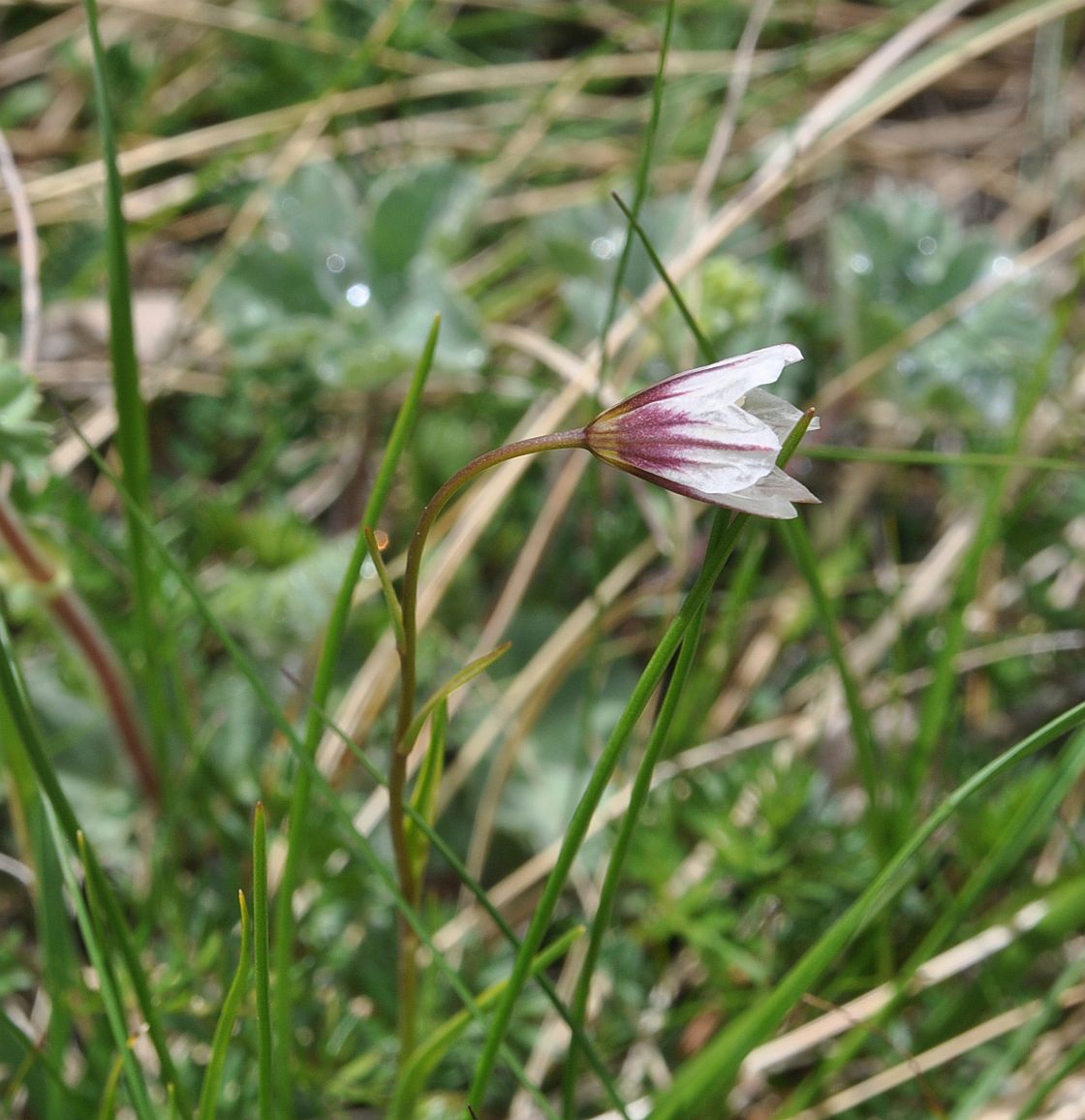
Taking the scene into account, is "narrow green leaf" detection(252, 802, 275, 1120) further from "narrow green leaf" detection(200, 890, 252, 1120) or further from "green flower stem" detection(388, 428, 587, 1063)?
"green flower stem" detection(388, 428, 587, 1063)

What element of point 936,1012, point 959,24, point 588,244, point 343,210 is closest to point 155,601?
point 343,210

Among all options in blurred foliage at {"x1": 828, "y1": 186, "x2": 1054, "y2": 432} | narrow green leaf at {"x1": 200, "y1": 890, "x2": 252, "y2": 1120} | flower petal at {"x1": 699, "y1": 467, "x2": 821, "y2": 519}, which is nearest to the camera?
flower petal at {"x1": 699, "y1": 467, "x2": 821, "y2": 519}

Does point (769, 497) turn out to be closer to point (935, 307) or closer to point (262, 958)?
point (262, 958)

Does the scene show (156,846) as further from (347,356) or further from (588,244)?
(588,244)

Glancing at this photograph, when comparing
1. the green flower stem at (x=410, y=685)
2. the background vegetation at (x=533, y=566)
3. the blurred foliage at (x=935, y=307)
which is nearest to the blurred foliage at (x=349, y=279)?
the background vegetation at (x=533, y=566)

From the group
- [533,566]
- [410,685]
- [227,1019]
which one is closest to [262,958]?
[227,1019]

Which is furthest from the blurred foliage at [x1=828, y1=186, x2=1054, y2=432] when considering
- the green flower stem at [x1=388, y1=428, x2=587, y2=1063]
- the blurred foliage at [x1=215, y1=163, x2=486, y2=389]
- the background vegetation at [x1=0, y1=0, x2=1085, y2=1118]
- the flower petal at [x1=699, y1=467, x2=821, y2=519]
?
the flower petal at [x1=699, y1=467, x2=821, y2=519]
